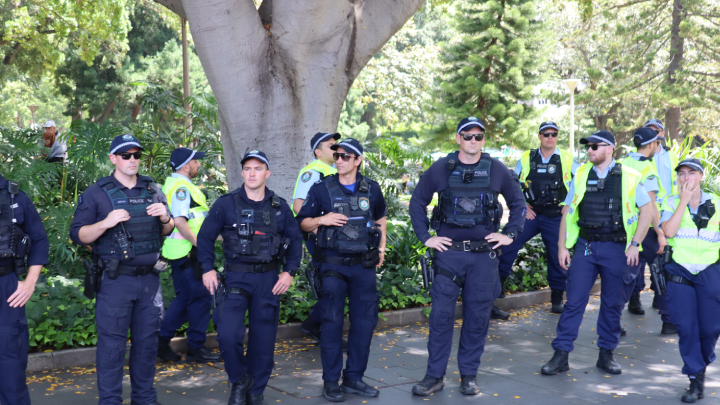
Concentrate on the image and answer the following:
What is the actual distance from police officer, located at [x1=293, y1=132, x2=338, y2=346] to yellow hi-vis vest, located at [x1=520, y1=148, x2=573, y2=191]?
102 inches

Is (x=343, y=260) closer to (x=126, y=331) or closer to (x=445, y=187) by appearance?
(x=445, y=187)

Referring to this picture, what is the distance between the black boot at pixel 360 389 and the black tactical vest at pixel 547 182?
3.55 m

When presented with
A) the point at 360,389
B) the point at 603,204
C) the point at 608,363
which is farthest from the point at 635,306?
the point at 360,389

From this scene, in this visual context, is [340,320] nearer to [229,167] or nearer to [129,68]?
[229,167]

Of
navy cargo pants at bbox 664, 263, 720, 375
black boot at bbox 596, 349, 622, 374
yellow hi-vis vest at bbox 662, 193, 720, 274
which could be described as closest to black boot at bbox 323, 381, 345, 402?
black boot at bbox 596, 349, 622, 374

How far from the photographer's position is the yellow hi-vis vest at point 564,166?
7938 mm

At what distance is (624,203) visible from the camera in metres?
6.04

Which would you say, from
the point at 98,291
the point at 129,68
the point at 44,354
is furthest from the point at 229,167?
the point at 129,68

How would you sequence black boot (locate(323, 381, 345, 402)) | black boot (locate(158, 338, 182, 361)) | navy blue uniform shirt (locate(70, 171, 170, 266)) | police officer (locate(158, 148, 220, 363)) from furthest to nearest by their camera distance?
black boot (locate(158, 338, 182, 361)) → police officer (locate(158, 148, 220, 363)) → black boot (locate(323, 381, 345, 402)) → navy blue uniform shirt (locate(70, 171, 170, 266))

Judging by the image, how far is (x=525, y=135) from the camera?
24016 millimetres

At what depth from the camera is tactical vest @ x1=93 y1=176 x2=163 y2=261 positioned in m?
4.80

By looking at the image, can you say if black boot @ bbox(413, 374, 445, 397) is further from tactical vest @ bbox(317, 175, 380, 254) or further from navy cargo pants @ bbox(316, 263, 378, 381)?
tactical vest @ bbox(317, 175, 380, 254)

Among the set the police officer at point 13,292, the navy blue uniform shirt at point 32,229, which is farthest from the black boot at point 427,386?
the navy blue uniform shirt at point 32,229

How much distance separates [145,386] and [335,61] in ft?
14.4
